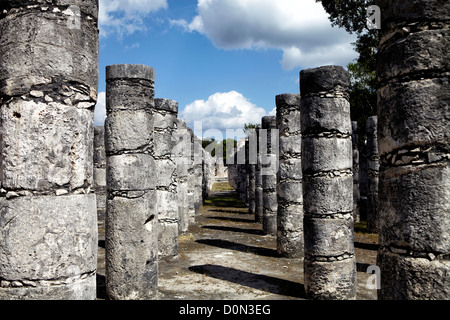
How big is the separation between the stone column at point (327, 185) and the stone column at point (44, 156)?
4.25m

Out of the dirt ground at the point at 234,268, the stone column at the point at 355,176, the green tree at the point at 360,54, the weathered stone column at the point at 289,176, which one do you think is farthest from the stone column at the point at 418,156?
the green tree at the point at 360,54

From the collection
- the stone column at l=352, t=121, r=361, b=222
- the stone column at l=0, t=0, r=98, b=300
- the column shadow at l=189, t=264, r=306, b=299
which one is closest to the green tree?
the stone column at l=352, t=121, r=361, b=222

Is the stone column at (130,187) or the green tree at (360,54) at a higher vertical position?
the green tree at (360,54)

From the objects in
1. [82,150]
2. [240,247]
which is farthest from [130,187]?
[240,247]

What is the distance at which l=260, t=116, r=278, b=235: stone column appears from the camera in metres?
13.2

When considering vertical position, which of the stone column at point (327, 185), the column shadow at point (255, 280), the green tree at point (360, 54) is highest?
the green tree at point (360, 54)

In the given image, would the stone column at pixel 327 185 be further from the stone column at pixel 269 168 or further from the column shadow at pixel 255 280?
the stone column at pixel 269 168

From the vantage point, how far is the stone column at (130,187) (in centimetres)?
634

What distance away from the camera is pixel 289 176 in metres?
10.4

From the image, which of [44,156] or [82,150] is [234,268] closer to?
[82,150]

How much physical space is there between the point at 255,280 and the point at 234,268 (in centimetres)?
103
